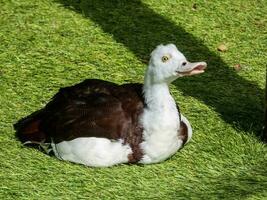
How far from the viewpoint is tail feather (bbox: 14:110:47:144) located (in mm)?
5270

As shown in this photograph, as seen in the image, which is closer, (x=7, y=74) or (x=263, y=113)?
(x=263, y=113)

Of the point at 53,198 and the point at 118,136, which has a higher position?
the point at 118,136

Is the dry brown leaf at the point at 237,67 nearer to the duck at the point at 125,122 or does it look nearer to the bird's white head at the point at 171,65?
the duck at the point at 125,122

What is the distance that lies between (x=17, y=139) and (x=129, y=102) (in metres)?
0.97

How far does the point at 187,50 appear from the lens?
23.7ft

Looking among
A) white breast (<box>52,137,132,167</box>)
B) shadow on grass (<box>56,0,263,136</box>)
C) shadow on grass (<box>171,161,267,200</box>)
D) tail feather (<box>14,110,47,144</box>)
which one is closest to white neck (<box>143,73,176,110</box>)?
white breast (<box>52,137,132,167</box>)

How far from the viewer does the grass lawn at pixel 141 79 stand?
198 inches

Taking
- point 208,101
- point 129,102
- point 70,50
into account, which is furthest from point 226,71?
point 129,102

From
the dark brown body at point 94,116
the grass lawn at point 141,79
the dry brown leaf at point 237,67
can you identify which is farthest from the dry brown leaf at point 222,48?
the dark brown body at point 94,116

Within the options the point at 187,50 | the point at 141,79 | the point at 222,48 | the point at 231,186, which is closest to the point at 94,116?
the point at 231,186

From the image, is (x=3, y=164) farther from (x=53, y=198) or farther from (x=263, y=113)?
(x=263, y=113)

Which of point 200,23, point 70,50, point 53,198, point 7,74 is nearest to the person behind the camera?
point 53,198

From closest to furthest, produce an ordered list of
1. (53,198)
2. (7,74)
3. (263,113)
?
(53,198)
(263,113)
(7,74)

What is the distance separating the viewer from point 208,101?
620 centimetres
